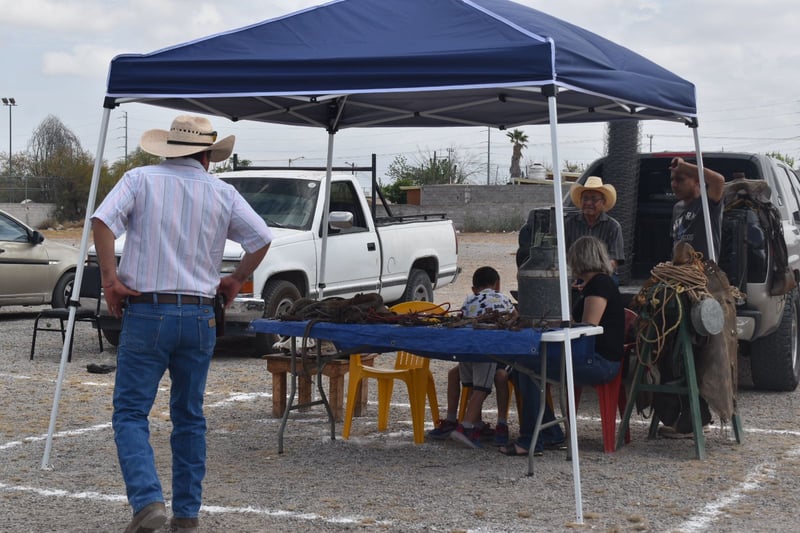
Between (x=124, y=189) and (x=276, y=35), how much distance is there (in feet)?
6.15

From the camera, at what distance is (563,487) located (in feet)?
21.0

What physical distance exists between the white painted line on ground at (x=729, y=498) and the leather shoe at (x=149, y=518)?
243 centimetres

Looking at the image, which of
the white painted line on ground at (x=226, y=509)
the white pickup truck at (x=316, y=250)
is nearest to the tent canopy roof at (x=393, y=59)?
the white painted line on ground at (x=226, y=509)

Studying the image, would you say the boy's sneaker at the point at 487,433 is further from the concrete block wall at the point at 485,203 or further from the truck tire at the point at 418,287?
the concrete block wall at the point at 485,203

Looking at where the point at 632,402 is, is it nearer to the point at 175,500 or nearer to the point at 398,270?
the point at 175,500

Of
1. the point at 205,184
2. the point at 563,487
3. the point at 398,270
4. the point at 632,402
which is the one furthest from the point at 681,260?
the point at 398,270

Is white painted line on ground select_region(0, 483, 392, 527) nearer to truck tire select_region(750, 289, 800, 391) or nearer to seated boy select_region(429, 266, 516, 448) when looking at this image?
seated boy select_region(429, 266, 516, 448)

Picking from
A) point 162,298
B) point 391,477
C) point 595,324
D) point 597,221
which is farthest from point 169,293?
point 597,221

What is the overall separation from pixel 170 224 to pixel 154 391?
0.77 m

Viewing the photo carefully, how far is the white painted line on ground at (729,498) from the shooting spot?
5.70 metres

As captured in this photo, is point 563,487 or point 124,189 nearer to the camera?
point 124,189

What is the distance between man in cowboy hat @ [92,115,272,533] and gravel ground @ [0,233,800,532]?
514mm

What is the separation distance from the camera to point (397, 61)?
20.8 ft

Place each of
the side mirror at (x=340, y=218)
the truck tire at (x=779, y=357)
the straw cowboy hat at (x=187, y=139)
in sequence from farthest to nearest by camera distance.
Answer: the side mirror at (x=340, y=218) → the truck tire at (x=779, y=357) → the straw cowboy hat at (x=187, y=139)
